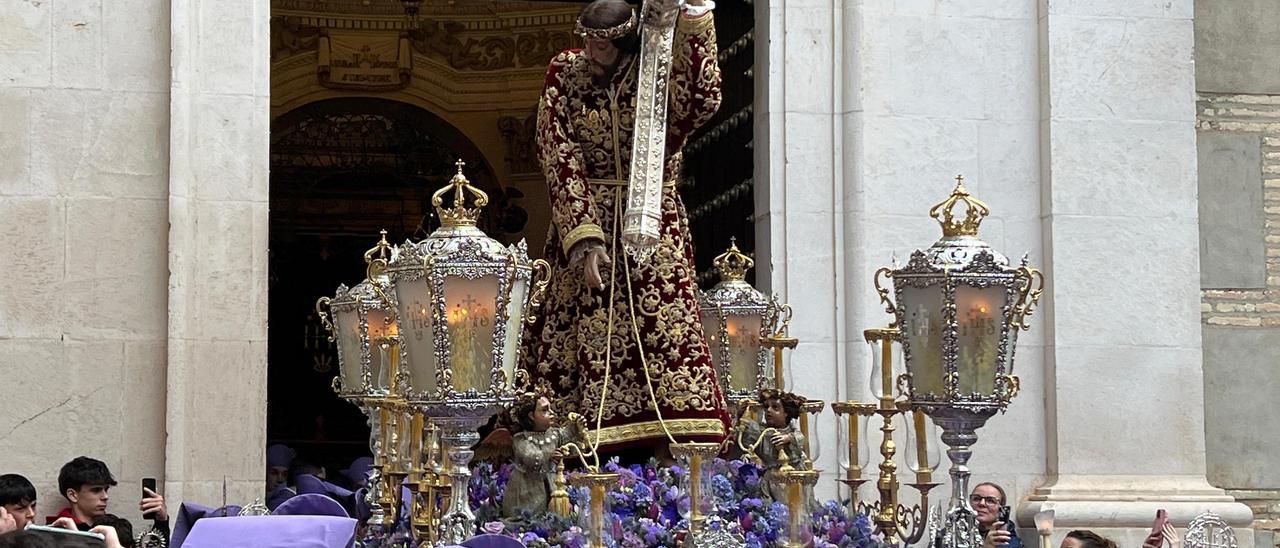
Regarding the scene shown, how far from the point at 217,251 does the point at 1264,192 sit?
14.8 ft

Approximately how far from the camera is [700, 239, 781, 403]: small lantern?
921 centimetres

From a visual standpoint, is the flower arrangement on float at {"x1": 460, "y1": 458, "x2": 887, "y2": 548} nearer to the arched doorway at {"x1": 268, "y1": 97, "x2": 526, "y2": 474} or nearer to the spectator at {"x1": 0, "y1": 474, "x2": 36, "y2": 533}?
the spectator at {"x1": 0, "y1": 474, "x2": 36, "y2": 533}

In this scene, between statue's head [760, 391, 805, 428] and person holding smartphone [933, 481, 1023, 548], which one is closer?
person holding smartphone [933, 481, 1023, 548]

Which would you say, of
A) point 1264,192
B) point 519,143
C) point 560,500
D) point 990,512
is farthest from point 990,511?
point 519,143

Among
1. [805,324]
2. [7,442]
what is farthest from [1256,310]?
[7,442]

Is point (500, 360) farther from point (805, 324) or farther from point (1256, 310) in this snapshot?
point (1256, 310)

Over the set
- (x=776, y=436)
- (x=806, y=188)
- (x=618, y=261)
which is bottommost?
(x=776, y=436)

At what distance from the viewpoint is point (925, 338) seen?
7906 millimetres

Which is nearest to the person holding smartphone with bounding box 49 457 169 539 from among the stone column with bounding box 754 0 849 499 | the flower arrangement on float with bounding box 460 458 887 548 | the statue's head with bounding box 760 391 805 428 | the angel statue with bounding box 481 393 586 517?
the flower arrangement on float with bounding box 460 458 887 548

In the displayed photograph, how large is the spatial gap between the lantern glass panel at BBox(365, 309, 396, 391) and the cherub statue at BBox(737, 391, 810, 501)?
1298 millimetres

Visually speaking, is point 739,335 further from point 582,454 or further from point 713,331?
point 582,454

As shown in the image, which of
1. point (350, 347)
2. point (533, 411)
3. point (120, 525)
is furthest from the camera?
point (350, 347)

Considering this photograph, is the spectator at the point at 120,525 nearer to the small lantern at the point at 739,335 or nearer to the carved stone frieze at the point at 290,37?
the small lantern at the point at 739,335

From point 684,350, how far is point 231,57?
2.38 m
